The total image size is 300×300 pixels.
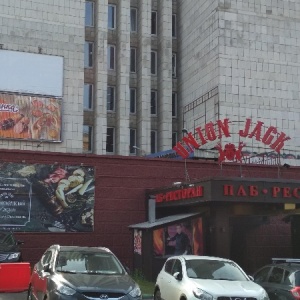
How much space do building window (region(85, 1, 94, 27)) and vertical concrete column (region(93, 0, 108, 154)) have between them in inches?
45.3

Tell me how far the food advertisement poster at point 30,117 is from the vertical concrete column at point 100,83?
10.4ft

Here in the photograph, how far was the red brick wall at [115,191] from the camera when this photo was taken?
24.0 m

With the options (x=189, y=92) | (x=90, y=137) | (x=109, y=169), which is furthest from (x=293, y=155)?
(x=109, y=169)

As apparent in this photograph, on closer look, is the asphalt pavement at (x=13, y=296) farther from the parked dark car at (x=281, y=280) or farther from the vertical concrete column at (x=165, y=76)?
the vertical concrete column at (x=165, y=76)

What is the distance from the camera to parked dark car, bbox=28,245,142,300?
1134 centimetres

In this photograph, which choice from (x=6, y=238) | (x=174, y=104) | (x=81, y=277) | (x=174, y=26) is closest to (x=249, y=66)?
(x=174, y=104)

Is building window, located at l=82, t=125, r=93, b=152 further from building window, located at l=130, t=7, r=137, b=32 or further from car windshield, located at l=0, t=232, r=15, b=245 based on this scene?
car windshield, located at l=0, t=232, r=15, b=245

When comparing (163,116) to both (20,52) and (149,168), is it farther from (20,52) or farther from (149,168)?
(149,168)

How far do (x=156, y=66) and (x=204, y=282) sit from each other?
109ft

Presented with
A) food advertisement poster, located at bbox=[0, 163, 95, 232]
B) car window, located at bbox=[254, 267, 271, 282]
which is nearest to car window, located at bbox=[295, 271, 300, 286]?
car window, located at bbox=[254, 267, 271, 282]

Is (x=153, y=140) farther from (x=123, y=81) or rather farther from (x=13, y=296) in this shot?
(x=13, y=296)

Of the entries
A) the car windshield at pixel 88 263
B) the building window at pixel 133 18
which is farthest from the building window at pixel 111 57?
the car windshield at pixel 88 263

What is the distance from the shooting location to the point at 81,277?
12.1 m

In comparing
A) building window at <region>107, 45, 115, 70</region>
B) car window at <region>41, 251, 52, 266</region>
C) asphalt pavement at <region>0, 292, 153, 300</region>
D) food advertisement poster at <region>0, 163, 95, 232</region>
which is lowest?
asphalt pavement at <region>0, 292, 153, 300</region>
